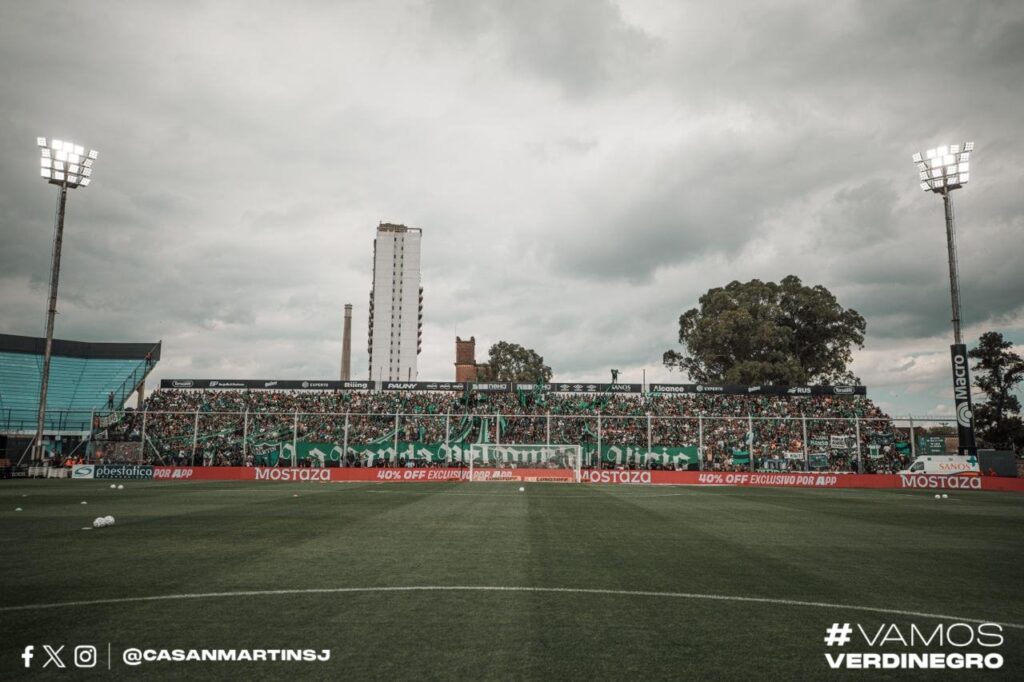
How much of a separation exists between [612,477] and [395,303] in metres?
96.9

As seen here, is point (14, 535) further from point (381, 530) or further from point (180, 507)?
point (381, 530)

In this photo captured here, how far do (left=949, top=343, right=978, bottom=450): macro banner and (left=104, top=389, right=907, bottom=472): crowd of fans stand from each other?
4152 millimetres

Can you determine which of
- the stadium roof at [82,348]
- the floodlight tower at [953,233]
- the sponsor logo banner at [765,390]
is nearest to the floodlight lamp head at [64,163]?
the stadium roof at [82,348]

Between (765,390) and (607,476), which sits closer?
(607,476)

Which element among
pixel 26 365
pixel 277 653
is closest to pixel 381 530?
pixel 277 653

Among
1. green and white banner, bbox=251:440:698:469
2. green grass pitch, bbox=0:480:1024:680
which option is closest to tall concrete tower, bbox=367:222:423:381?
green and white banner, bbox=251:440:698:469

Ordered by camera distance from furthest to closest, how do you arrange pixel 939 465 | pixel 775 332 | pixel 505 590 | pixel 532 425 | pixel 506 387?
pixel 775 332
pixel 506 387
pixel 532 425
pixel 939 465
pixel 505 590

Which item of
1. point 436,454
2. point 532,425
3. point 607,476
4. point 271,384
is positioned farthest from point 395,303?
point 607,476

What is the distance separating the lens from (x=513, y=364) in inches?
3268

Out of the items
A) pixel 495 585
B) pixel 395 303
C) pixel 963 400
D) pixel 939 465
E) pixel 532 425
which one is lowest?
pixel 939 465

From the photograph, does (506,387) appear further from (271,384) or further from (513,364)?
(513,364)

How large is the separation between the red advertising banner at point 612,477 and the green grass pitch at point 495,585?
18.9 meters

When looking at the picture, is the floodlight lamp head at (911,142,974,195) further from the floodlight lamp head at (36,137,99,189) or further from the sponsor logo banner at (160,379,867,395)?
the floodlight lamp head at (36,137,99,189)

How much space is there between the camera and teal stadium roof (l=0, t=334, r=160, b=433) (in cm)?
6016
